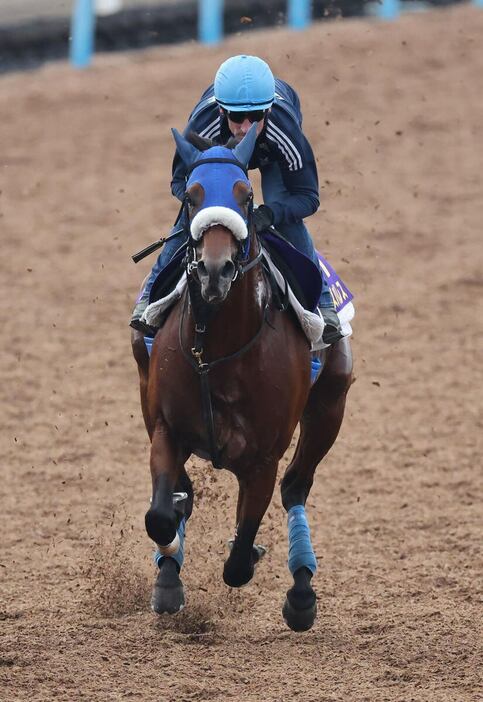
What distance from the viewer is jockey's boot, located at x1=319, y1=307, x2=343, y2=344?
678 centimetres

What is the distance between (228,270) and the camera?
5.28 metres

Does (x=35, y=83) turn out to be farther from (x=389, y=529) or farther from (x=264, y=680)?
(x=264, y=680)

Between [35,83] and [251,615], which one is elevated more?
[251,615]

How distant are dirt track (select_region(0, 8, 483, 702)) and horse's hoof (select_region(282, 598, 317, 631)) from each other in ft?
0.75

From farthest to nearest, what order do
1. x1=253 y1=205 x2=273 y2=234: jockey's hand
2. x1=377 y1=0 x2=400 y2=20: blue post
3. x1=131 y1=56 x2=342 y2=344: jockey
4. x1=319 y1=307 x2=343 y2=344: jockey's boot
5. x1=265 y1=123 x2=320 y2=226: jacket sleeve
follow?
1. x1=377 y1=0 x2=400 y2=20: blue post
2. x1=319 y1=307 x2=343 y2=344: jockey's boot
3. x1=265 y1=123 x2=320 y2=226: jacket sleeve
4. x1=131 y1=56 x2=342 y2=344: jockey
5. x1=253 y1=205 x2=273 y2=234: jockey's hand

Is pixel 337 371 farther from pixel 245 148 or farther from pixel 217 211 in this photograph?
pixel 217 211

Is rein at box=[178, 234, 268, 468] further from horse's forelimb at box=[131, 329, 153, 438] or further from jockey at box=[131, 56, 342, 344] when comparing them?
horse's forelimb at box=[131, 329, 153, 438]

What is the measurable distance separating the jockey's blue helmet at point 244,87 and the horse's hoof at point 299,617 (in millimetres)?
2521

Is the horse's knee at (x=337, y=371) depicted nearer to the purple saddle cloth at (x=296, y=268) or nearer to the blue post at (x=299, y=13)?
the purple saddle cloth at (x=296, y=268)

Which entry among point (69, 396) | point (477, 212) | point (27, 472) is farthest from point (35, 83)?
point (27, 472)

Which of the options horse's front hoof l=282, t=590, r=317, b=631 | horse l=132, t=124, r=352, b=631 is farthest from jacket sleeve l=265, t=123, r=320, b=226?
horse's front hoof l=282, t=590, r=317, b=631

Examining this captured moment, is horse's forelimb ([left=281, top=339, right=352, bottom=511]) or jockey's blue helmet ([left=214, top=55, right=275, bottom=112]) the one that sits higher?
jockey's blue helmet ([left=214, top=55, right=275, bottom=112])

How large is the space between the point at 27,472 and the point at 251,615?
→ 2673 millimetres

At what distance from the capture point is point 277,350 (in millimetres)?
6121
